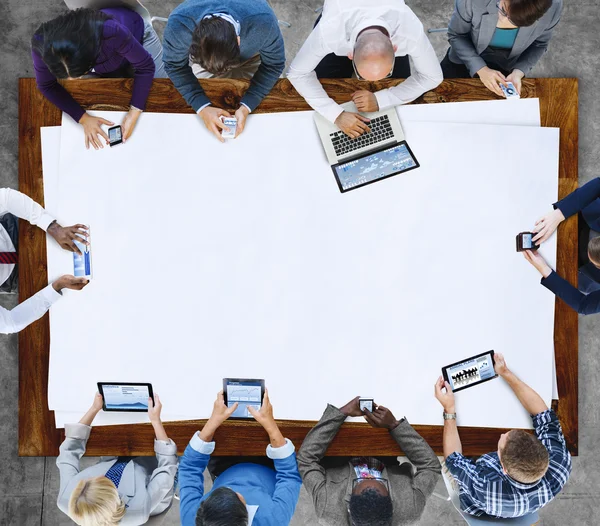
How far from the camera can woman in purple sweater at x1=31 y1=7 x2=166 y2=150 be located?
5.10 ft

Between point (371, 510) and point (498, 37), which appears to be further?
point (498, 37)

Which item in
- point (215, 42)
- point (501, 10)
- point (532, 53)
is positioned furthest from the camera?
Result: point (532, 53)

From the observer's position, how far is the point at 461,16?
6.12 feet

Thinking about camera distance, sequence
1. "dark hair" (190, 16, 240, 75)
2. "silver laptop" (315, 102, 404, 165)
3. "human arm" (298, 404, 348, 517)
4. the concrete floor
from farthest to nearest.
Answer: the concrete floor, "silver laptop" (315, 102, 404, 165), "human arm" (298, 404, 348, 517), "dark hair" (190, 16, 240, 75)

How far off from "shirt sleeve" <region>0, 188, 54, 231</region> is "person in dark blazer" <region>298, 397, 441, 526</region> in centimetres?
117

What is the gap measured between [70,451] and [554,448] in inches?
63.9

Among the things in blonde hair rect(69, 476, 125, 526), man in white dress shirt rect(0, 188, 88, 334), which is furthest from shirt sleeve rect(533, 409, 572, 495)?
man in white dress shirt rect(0, 188, 88, 334)

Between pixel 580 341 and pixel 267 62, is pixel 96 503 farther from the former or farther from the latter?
pixel 580 341

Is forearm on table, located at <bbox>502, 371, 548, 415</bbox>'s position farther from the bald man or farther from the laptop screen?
the bald man

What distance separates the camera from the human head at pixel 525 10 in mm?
1608

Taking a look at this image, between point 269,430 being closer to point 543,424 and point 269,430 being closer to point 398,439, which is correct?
point 398,439

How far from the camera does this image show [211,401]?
1817mm

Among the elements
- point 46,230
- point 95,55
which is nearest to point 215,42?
point 95,55

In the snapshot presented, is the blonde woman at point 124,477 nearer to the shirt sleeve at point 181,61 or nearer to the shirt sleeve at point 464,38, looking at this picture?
the shirt sleeve at point 181,61
